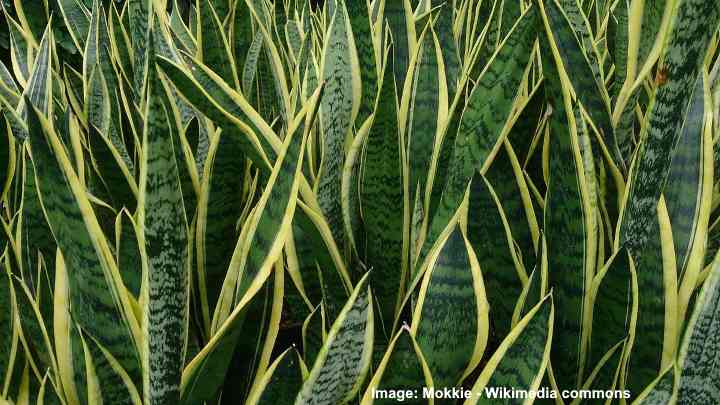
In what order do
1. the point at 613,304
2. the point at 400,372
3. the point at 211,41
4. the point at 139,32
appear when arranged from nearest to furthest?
the point at 400,372 < the point at 613,304 < the point at 139,32 < the point at 211,41

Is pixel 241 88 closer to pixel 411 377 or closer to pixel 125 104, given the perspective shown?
pixel 125 104

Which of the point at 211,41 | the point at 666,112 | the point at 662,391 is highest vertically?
the point at 211,41

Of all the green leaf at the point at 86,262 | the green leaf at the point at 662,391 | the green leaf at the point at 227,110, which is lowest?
the green leaf at the point at 662,391

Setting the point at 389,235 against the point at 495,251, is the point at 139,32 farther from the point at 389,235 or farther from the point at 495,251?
the point at 495,251

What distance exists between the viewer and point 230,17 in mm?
1359

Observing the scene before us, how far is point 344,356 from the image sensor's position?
58 centimetres

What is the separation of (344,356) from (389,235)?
10.5 inches

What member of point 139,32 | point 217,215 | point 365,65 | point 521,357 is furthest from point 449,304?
point 139,32

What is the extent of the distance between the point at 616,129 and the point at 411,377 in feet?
1.65

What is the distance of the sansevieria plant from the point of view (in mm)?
571

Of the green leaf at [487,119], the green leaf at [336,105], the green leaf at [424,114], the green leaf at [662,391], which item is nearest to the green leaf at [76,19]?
the green leaf at [336,105]

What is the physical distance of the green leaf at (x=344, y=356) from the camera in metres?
0.56

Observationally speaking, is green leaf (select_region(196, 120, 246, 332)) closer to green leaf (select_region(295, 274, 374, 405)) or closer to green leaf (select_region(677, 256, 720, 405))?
green leaf (select_region(295, 274, 374, 405))

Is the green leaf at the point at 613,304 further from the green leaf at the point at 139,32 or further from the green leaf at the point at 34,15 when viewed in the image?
the green leaf at the point at 34,15
